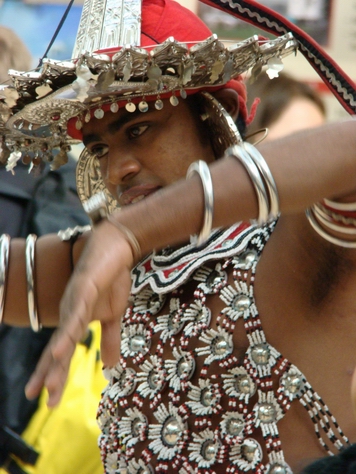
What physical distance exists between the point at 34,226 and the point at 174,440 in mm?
1093

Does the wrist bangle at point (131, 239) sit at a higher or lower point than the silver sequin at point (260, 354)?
higher

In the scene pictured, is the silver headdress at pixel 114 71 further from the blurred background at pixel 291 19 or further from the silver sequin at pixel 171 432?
the blurred background at pixel 291 19

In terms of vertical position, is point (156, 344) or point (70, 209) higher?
point (70, 209)

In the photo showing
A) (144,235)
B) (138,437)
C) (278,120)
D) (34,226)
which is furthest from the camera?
(278,120)

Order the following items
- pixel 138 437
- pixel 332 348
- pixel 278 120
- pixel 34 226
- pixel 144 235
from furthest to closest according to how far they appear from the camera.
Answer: pixel 278 120 < pixel 34 226 < pixel 138 437 < pixel 332 348 < pixel 144 235

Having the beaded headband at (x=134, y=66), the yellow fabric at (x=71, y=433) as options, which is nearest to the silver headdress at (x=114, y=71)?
the beaded headband at (x=134, y=66)

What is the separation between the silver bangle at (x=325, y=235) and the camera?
1249mm

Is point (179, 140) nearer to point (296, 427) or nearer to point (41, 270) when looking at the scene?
point (41, 270)

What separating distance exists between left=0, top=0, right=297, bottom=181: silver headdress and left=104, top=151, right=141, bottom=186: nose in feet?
0.31

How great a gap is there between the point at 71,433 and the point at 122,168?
0.90m

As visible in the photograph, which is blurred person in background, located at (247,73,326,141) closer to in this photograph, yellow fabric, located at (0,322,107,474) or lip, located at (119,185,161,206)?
yellow fabric, located at (0,322,107,474)

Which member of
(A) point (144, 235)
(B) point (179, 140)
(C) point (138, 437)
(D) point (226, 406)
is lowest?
(C) point (138, 437)

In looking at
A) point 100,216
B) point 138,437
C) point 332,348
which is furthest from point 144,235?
point 138,437

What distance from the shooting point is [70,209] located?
2.55 meters
